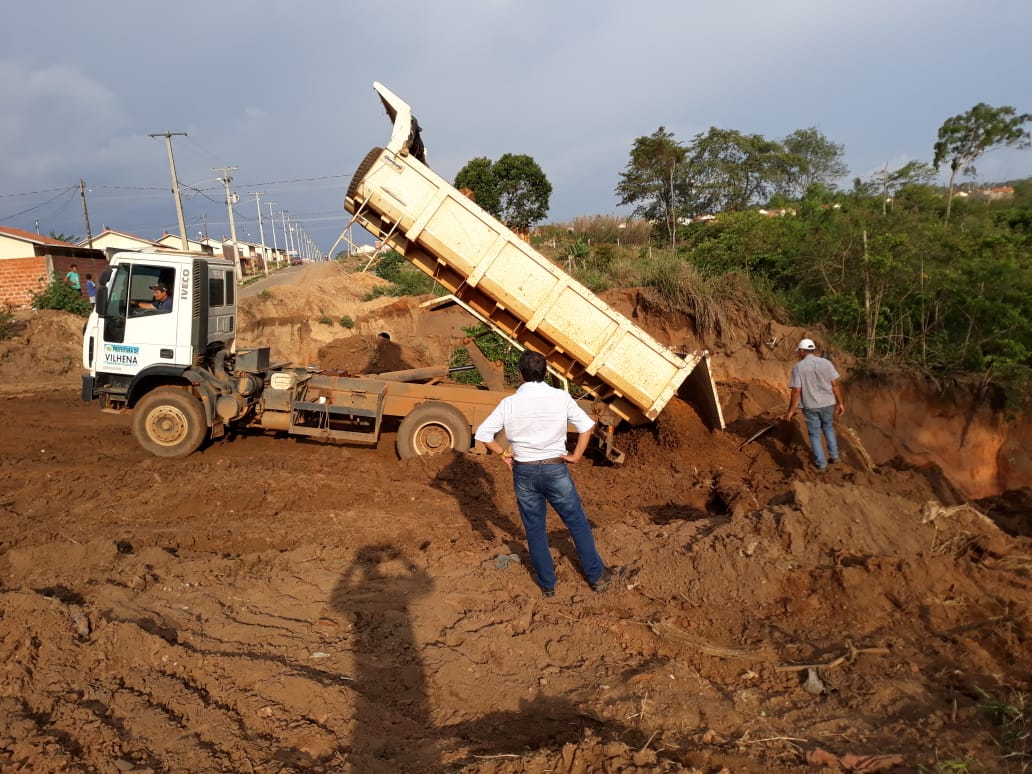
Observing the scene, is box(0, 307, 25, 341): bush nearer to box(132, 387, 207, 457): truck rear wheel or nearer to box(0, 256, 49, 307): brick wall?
box(0, 256, 49, 307): brick wall

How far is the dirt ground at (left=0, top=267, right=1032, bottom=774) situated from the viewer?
2.89 meters

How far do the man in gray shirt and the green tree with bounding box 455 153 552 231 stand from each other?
23.1 meters

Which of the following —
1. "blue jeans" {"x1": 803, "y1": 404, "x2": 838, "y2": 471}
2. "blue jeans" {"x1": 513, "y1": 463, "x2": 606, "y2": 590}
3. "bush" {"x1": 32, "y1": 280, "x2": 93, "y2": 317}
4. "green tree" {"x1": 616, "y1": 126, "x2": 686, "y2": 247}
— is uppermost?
"green tree" {"x1": 616, "y1": 126, "x2": 686, "y2": 247}

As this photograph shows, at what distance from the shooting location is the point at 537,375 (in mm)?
4465

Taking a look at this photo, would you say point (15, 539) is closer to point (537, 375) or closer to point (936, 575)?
point (537, 375)

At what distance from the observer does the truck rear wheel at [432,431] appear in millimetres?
8719

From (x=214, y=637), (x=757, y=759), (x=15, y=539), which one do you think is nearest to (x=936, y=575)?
(x=757, y=759)

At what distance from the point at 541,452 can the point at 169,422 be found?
20.7ft

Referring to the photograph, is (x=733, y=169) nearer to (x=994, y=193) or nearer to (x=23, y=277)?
(x=994, y=193)

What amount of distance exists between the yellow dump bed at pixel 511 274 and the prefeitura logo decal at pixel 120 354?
3.52 meters

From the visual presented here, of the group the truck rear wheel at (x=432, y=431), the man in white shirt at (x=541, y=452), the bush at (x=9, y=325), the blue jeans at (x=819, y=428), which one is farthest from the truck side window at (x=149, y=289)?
the bush at (x=9, y=325)

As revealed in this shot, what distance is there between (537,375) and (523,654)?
5.95 ft

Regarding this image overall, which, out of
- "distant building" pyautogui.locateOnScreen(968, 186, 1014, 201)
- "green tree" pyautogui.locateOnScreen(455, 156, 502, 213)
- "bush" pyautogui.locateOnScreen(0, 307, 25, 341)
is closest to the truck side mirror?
"bush" pyautogui.locateOnScreen(0, 307, 25, 341)

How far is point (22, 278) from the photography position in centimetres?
2256
